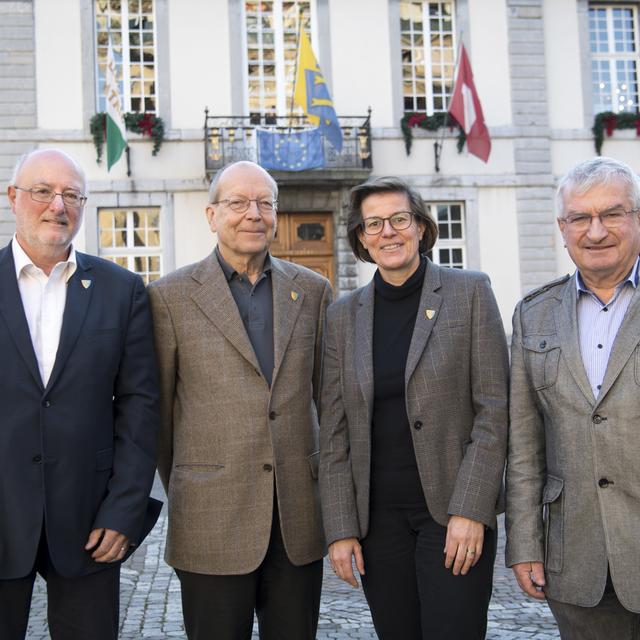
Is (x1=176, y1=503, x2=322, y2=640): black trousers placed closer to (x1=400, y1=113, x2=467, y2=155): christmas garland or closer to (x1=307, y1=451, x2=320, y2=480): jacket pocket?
(x1=307, y1=451, x2=320, y2=480): jacket pocket

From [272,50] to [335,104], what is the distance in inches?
64.9

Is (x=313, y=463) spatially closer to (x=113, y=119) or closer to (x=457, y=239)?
(x=113, y=119)

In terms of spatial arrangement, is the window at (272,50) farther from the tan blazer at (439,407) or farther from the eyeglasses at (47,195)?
the tan blazer at (439,407)

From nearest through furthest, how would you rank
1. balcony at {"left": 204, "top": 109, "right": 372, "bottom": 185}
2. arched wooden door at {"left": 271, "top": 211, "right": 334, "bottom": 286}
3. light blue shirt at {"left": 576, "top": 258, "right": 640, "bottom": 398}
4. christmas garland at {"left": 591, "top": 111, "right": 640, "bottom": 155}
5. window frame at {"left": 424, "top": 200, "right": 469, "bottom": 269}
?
light blue shirt at {"left": 576, "top": 258, "right": 640, "bottom": 398} < balcony at {"left": 204, "top": 109, "right": 372, "bottom": 185} < arched wooden door at {"left": 271, "top": 211, "right": 334, "bottom": 286} < window frame at {"left": 424, "top": 200, "right": 469, "bottom": 269} < christmas garland at {"left": 591, "top": 111, "right": 640, "bottom": 155}

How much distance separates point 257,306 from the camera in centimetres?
344

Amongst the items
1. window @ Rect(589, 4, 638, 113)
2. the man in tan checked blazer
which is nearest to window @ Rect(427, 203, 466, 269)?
window @ Rect(589, 4, 638, 113)

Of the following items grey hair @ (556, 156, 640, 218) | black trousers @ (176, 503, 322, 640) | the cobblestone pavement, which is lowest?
the cobblestone pavement

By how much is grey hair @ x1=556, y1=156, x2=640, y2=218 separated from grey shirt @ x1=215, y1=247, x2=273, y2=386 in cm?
126

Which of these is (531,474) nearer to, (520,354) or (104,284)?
(520,354)

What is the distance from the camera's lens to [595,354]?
2771 mm

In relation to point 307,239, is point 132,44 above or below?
above

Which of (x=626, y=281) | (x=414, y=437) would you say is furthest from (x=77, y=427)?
(x=626, y=281)

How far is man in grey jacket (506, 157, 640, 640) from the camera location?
2652mm

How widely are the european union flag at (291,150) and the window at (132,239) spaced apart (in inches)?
94.3
